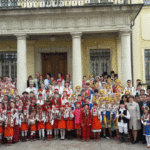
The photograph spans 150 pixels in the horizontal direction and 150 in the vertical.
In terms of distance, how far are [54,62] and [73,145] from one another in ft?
26.7

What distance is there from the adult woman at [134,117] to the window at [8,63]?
9.27 metres

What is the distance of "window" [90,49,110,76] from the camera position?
554 inches

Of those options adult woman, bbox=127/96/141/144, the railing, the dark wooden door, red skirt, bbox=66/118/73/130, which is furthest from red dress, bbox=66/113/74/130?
the dark wooden door

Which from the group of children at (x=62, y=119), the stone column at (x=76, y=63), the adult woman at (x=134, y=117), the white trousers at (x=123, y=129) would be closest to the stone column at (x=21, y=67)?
the stone column at (x=76, y=63)

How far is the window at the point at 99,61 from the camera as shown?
554 inches

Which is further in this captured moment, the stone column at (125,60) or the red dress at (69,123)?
the stone column at (125,60)

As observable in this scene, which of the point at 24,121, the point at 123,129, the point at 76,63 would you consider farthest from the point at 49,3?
the point at 123,129

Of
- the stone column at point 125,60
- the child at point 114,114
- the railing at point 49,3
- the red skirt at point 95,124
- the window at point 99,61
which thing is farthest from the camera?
the window at point 99,61

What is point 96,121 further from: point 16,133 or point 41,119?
point 16,133

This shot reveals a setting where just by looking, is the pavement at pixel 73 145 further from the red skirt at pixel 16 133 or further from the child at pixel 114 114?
the child at pixel 114 114

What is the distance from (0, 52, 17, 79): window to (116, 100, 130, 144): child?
29.7 ft

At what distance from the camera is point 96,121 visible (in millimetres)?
7395

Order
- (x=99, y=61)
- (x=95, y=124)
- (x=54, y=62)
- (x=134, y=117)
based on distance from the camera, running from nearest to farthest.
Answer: (x=134, y=117) → (x=95, y=124) → (x=99, y=61) → (x=54, y=62)

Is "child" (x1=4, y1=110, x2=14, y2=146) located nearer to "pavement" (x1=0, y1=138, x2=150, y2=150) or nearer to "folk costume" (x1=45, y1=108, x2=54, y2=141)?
"pavement" (x1=0, y1=138, x2=150, y2=150)
